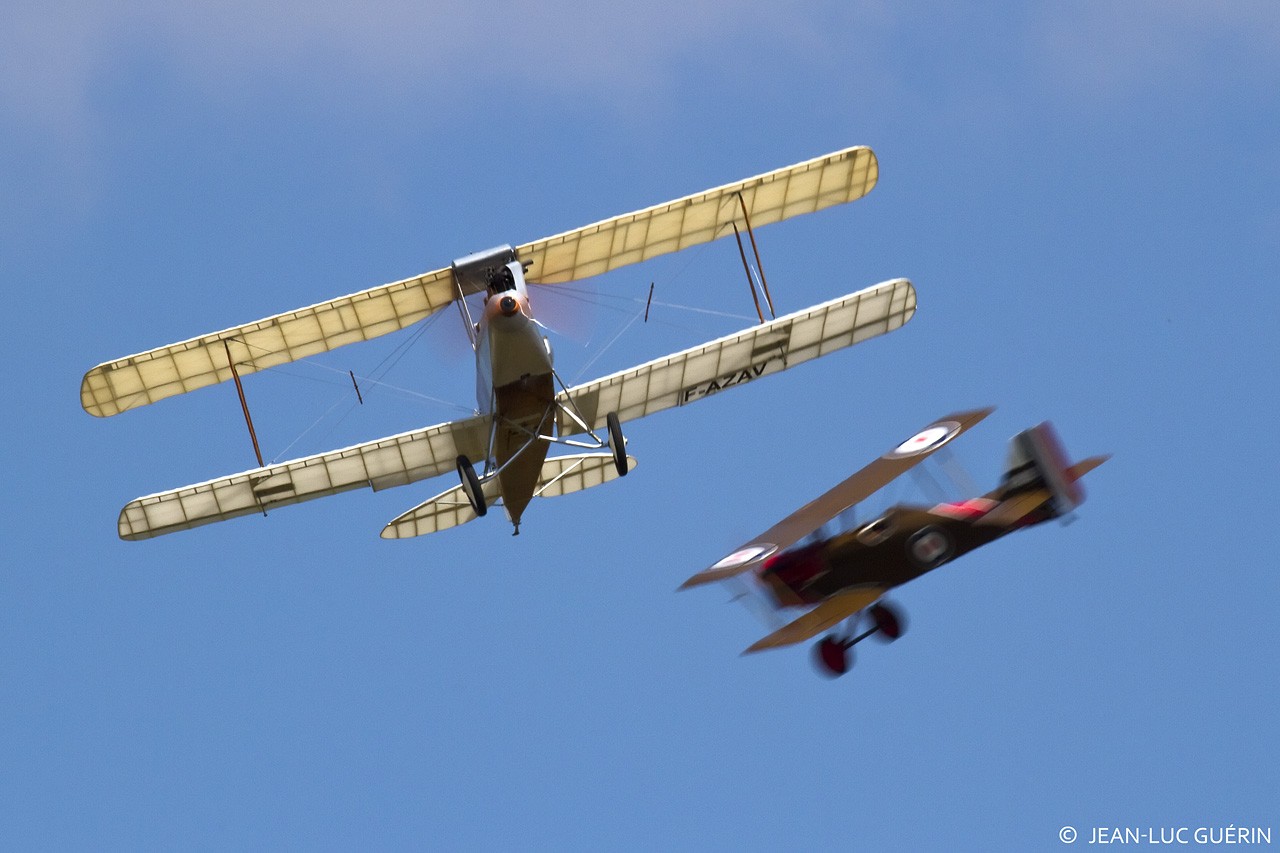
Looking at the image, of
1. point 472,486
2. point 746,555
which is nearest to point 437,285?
point 472,486

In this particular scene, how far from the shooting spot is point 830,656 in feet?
62.6

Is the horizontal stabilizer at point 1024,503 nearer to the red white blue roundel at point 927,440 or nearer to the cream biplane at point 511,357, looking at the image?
the red white blue roundel at point 927,440

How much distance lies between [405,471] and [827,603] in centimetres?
721

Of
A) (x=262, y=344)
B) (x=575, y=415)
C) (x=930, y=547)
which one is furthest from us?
(x=262, y=344)

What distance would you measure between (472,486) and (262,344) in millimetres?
3462

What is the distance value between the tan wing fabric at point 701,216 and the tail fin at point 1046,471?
23.9 ft

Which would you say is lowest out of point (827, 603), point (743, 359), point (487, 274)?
point (827, 603)

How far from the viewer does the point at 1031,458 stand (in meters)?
18.4

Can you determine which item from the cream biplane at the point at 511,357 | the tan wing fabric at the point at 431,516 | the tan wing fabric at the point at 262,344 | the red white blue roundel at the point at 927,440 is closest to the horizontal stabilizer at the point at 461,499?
the tan wing fabric at the point at 431,516

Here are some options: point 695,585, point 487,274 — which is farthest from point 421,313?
point 695,585

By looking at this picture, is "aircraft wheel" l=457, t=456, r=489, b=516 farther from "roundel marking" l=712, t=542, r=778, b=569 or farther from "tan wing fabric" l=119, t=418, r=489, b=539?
"roundel marking" l=712, t=542, r=778, b=569

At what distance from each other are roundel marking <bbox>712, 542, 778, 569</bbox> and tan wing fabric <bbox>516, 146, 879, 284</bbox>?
6.75 metres

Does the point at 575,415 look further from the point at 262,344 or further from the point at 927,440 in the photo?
the point at 927,440

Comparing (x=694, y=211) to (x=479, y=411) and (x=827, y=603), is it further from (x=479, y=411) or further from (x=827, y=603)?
(x=827, y=603)
